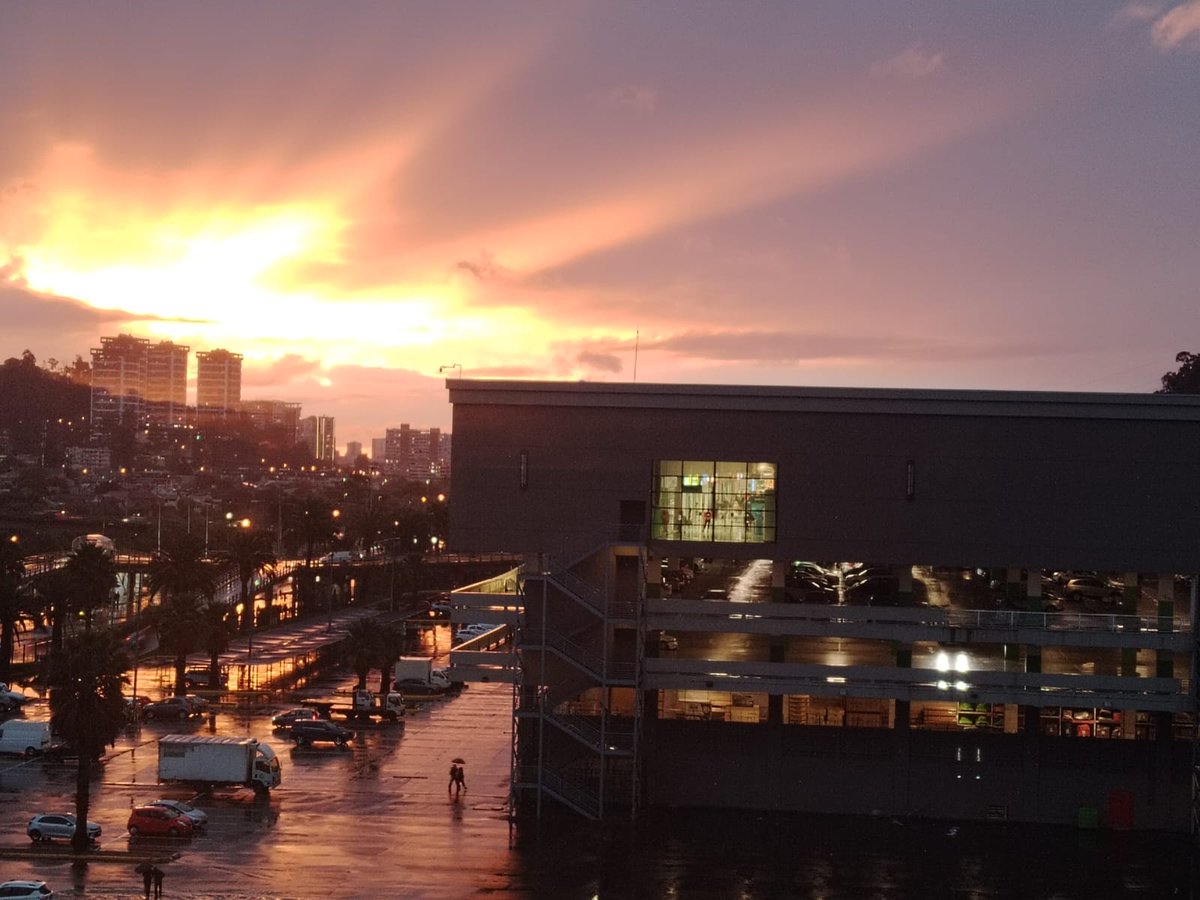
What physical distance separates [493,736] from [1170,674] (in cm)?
2949

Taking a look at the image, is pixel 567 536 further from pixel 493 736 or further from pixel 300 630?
pixel 300 630

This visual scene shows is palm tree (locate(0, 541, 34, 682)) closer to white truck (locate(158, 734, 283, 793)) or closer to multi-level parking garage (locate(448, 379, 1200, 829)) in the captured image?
white truck (locate(158, 734, 283, 793))

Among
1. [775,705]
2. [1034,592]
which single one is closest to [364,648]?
[775,705]

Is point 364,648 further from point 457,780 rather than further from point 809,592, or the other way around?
point 809,592

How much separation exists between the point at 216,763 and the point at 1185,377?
138 m

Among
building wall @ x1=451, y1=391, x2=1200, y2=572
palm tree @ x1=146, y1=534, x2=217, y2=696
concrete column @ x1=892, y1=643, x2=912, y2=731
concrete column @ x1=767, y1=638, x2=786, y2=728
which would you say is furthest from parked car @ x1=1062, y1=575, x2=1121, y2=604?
palm tree @ x1=146, y1=534, x2=217, y2=696

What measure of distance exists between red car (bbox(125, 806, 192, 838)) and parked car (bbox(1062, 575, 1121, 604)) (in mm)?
36599

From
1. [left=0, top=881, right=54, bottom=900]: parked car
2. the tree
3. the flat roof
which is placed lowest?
[left=0, top=881, right=54, bottom=900]: parked car

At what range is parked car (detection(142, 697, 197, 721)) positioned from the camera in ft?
195

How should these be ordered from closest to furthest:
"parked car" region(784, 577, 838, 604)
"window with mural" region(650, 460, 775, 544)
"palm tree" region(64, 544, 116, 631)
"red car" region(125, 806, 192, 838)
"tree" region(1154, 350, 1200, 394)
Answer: "red car" region(125, 806, 192, 838), "window with mural" region(650, 460, 775, 544), "parked car" region(784, 577, 838, 604), "palm tree" region(64, 544, 116, 631), "tree" region(1154, 350, 1200, 394)

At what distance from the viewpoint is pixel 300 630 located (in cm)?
9406

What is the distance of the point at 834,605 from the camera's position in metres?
42.2

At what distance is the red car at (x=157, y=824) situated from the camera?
3797cm

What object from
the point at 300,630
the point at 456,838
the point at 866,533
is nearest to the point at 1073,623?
the point at 866,533
